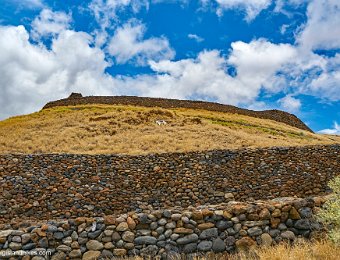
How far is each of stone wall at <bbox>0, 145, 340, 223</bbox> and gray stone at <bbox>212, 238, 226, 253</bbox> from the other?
616cm

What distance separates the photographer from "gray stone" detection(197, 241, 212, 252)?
8.36 m

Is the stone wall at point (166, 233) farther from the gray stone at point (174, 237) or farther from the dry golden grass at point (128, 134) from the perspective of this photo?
the dry golden grass at point (128, 134)

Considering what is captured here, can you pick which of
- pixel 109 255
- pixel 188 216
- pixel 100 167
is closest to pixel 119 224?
pixel 109 255

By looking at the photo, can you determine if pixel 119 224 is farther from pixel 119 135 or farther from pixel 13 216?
pixel 119 135

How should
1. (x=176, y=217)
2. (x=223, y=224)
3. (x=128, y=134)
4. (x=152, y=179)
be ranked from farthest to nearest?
(x=128, y=134), (x=152, y=179), (x=176, y=217), (x=223, y=224)

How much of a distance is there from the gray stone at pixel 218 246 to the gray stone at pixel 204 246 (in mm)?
92

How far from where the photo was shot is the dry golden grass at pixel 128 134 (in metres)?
26.0

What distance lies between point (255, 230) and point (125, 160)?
31.8 feet

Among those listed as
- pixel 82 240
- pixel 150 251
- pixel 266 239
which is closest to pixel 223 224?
pixel 266 239

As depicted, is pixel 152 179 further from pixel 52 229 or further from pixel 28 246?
pixel 28 246

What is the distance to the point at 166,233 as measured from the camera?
8602 millimetres

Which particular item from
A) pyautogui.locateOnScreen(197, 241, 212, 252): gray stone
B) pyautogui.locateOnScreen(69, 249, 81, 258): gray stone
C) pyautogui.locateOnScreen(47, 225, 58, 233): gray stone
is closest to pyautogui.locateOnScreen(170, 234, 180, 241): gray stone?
pyautogui.locateOnScreen(197, 241, 212, 252): gray stone

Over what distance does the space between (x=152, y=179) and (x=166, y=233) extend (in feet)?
24.5

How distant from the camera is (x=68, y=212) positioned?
1412 centimetres
